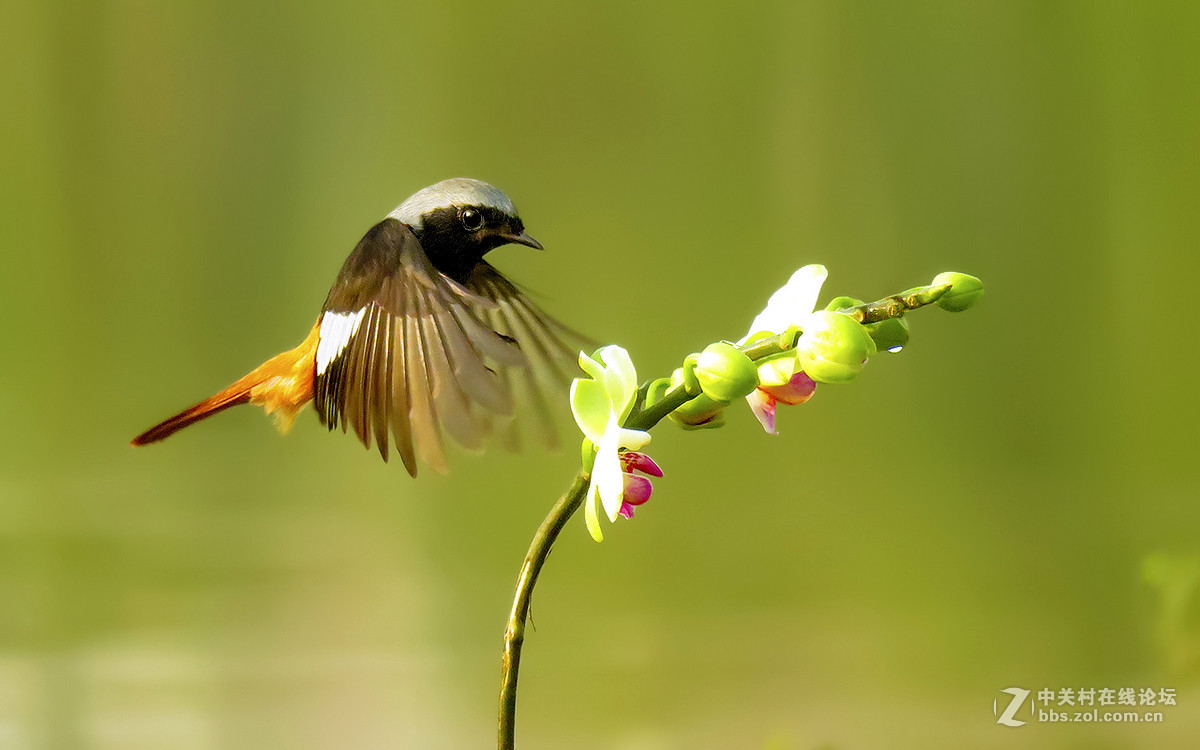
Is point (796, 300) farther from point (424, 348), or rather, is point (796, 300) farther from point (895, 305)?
point (424, 348)


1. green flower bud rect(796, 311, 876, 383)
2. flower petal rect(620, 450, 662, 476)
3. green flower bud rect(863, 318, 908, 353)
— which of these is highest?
green flower bud rect(863, 318, 908, 353)

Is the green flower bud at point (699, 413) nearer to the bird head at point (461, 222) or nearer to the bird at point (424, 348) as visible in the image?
the bird at point (424, 348)

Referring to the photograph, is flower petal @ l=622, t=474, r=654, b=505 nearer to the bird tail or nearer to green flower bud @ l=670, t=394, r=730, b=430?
green flower bud @ l=670, t=394, r=730, b=430

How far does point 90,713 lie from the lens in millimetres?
1098

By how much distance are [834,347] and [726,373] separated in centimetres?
2

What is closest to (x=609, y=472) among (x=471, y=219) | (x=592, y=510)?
(x=592, y=510)

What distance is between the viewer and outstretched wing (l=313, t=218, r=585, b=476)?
15.4 inches

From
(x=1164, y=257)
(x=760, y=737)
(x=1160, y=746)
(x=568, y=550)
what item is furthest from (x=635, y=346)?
(x=1160, y=746)

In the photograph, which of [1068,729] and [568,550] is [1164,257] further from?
[568,550]

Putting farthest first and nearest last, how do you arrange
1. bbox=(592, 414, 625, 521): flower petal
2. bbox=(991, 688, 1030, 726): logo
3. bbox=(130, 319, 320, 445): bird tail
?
bbox=(991, 688, 1030, 726): logo, bbox=(130, 319, 320, 445): bird tail, bbox=(592, 414, 625, 521): flower petal

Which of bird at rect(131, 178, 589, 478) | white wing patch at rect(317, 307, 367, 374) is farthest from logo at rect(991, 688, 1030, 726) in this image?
white wing patch at rect(317, 307, 367, 374)

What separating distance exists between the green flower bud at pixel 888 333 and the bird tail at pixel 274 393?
36 cm

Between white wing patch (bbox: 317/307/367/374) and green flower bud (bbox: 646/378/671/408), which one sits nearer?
green flower bud (bbox: 646/378/671/408)

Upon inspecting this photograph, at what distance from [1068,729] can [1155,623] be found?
156 mm
